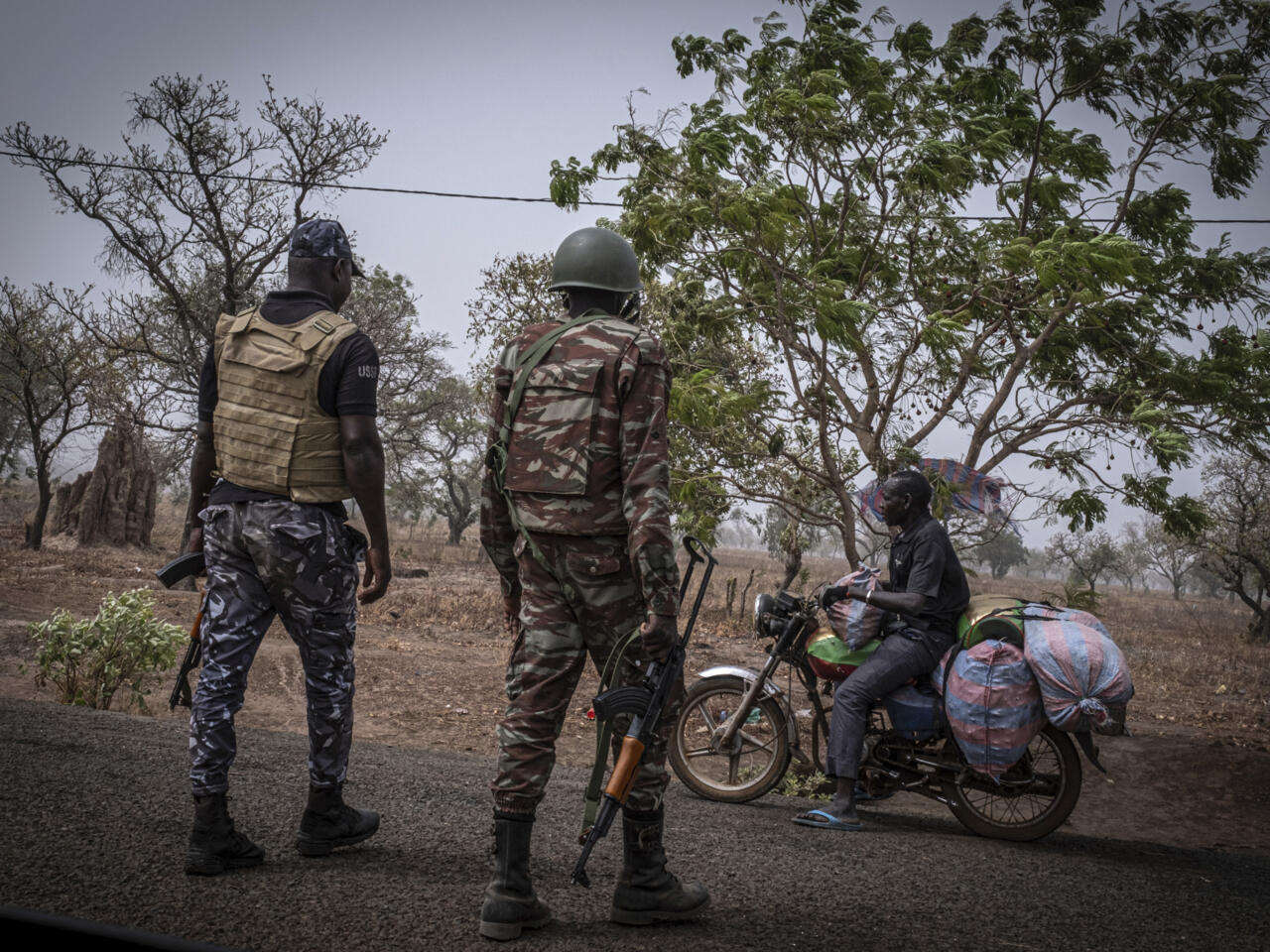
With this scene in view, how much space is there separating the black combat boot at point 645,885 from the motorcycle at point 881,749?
8.00 ft

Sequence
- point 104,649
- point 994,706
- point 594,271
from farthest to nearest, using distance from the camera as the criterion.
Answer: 1. point 104,649
2. point 994,706
3. point 594,271

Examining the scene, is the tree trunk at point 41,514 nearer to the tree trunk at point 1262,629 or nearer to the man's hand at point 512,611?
the man's hand at point 512,611

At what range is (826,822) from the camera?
16.6 ft

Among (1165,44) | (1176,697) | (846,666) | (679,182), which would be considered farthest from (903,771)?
(1176,697)

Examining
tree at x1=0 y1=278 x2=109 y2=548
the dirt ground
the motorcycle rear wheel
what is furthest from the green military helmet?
tree at x1=0 y1=278 x2=109 y2=548

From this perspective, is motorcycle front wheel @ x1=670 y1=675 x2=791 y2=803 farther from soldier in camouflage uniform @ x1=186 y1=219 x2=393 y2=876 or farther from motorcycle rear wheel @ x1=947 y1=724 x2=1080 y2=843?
soldier in camouflage uniform @ x1=186 y1=219 x2=393 y2=876

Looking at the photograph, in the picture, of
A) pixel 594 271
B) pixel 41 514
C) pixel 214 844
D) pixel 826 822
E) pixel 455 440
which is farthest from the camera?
pixel 455 440

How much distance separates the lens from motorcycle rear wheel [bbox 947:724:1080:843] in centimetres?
509

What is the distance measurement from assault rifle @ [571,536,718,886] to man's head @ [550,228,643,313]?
2.87ft

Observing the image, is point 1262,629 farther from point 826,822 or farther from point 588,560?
point 588,560

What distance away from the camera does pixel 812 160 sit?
8.09 m

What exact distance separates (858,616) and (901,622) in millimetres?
233

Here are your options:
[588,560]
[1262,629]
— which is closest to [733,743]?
[588,560]

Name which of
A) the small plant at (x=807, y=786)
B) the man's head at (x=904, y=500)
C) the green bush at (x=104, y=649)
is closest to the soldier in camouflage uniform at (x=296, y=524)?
the man's head at (x=904, y=500)
